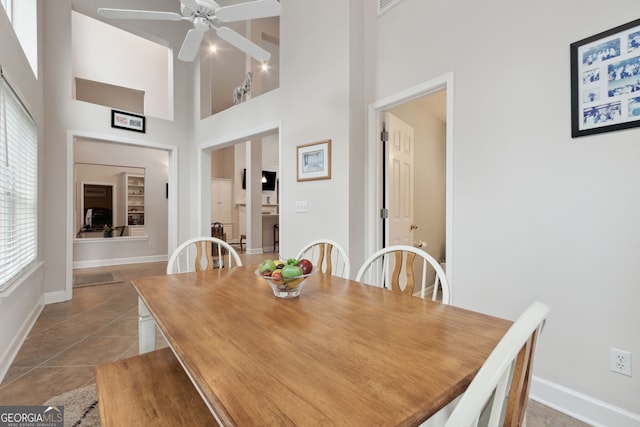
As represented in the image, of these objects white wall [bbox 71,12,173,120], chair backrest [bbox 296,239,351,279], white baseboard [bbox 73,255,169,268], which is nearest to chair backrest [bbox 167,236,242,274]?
chair backrest [bbox 296,239,351,279]

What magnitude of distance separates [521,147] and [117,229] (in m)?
7.71

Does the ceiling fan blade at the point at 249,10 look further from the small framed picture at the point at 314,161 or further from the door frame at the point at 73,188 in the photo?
the door frame at the point at 73,188

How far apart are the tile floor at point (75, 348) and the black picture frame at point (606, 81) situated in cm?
157

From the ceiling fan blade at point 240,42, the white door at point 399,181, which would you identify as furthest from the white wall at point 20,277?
the white door at point 399,181

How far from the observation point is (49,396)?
1805 mm

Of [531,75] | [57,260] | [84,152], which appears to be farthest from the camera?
[84,152]

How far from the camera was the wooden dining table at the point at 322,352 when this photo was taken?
570mm

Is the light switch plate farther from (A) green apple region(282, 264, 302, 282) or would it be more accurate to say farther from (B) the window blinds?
(B) the window blinds

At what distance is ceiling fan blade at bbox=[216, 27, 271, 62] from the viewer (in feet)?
7.39

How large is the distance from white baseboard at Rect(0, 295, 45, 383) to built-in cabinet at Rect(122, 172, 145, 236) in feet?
12.2

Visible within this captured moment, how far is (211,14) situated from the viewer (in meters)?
2.19

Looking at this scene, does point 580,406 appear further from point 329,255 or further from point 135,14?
point 135,14

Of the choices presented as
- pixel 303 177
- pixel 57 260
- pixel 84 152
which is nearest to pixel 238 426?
pixel 303 177

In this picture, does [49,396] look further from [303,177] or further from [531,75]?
[531,75]
